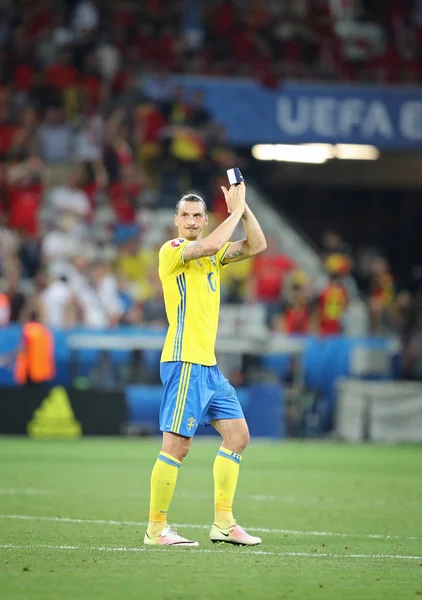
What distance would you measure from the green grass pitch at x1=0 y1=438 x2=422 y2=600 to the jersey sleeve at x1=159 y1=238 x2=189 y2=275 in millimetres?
1755

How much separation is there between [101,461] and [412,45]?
53.1ft

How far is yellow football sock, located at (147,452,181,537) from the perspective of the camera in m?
8.29

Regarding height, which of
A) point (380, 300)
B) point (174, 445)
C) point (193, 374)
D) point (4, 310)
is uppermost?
point (380, 300)

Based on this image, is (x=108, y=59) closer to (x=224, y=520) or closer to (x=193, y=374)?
(x=193, y=374)

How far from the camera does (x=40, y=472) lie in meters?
A: 14.3

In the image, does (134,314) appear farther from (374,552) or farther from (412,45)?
(374,552)

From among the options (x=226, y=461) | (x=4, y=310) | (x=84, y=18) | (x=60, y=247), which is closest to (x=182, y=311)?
(x=226, y=461)

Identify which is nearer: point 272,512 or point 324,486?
point 272,512

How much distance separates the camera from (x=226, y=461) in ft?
28.0

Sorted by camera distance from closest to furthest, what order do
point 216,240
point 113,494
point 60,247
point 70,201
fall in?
point 216,240 < point 113,494 < point 60,247 < point 70,201

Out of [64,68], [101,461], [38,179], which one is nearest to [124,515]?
[101,461]

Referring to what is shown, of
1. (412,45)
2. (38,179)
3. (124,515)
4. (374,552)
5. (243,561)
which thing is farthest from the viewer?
(412,45)

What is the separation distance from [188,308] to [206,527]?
2.07 m

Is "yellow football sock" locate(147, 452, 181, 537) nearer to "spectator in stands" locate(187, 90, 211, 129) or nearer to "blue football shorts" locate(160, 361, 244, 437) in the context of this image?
"blue football shorts" locate(160, 361, 244, 437)
